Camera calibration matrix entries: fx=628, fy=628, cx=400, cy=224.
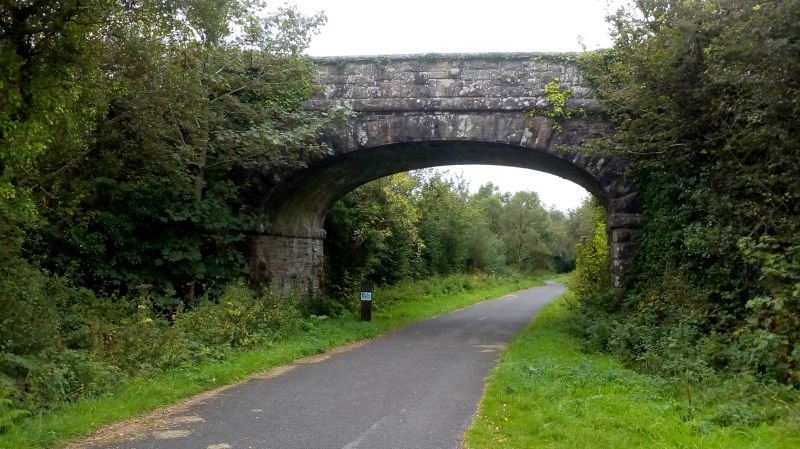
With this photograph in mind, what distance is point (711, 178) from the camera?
915 centimetres

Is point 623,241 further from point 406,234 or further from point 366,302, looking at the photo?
point 406,234

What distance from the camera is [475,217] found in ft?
114

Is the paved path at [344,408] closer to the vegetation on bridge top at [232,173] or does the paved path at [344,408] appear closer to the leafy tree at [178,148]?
the vegetation on bridge top at [232,173]

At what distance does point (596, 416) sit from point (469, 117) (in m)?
7.55

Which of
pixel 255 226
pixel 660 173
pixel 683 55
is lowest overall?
pixel 255 226

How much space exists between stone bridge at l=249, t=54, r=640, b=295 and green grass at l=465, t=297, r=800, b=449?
4756 mm

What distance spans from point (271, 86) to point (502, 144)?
4461 millimetres

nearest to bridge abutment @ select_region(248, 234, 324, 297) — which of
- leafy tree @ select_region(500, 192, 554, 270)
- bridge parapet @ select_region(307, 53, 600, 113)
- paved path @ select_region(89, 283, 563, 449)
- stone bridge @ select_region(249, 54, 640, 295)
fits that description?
stone bridge @ select_region(249, 54, 640, 295)

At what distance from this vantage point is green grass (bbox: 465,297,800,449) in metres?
4.70

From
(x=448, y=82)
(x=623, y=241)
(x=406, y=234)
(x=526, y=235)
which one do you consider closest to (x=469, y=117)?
(x=448, y=82)

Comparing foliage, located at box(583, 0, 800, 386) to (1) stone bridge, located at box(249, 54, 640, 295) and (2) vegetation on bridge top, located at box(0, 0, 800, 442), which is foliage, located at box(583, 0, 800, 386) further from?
(1) stone bridge, located at box(249, 54, 640, 295)

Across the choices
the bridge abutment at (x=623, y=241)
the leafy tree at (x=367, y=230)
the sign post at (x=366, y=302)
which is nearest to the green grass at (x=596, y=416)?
A: the bridge abutment at (x=623, y=241)

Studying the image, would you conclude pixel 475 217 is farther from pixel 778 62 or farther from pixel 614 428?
pixel 614 428

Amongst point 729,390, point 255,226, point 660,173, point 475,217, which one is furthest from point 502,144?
point 475,217
